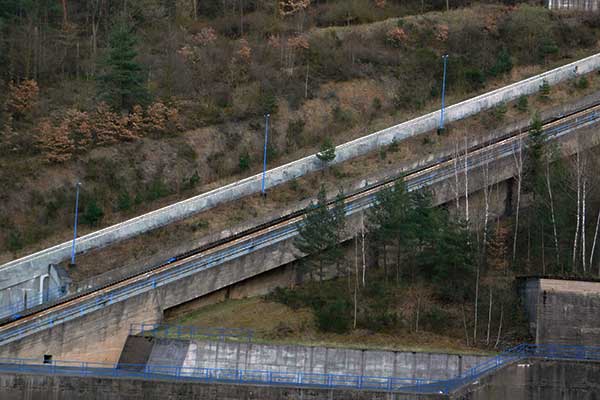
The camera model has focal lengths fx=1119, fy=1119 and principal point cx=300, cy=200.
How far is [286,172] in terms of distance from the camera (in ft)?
170

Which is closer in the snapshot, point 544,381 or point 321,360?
point 544,381

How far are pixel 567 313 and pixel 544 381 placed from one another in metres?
3.17

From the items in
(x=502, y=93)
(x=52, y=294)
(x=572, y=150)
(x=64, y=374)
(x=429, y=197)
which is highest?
(x=502, y=93)

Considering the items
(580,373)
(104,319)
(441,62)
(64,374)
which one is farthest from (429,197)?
(441,62)

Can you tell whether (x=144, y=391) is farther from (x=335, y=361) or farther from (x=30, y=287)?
(x=30, y=287)

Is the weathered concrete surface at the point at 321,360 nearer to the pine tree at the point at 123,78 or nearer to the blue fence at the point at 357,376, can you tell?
the blue fence at the point at 357,376

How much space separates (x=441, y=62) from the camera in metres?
64.4

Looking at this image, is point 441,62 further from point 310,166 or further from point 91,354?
point 91,354

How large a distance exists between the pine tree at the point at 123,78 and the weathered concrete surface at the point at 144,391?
2341cm

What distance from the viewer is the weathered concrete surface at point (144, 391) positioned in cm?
3272

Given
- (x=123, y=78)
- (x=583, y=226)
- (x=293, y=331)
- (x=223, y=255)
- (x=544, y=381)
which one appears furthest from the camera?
(x=123, y=78)

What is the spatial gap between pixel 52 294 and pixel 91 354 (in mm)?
5662

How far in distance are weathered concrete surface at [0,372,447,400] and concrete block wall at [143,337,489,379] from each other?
A: 7.68 ft

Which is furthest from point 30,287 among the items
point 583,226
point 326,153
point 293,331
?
point 583,226
